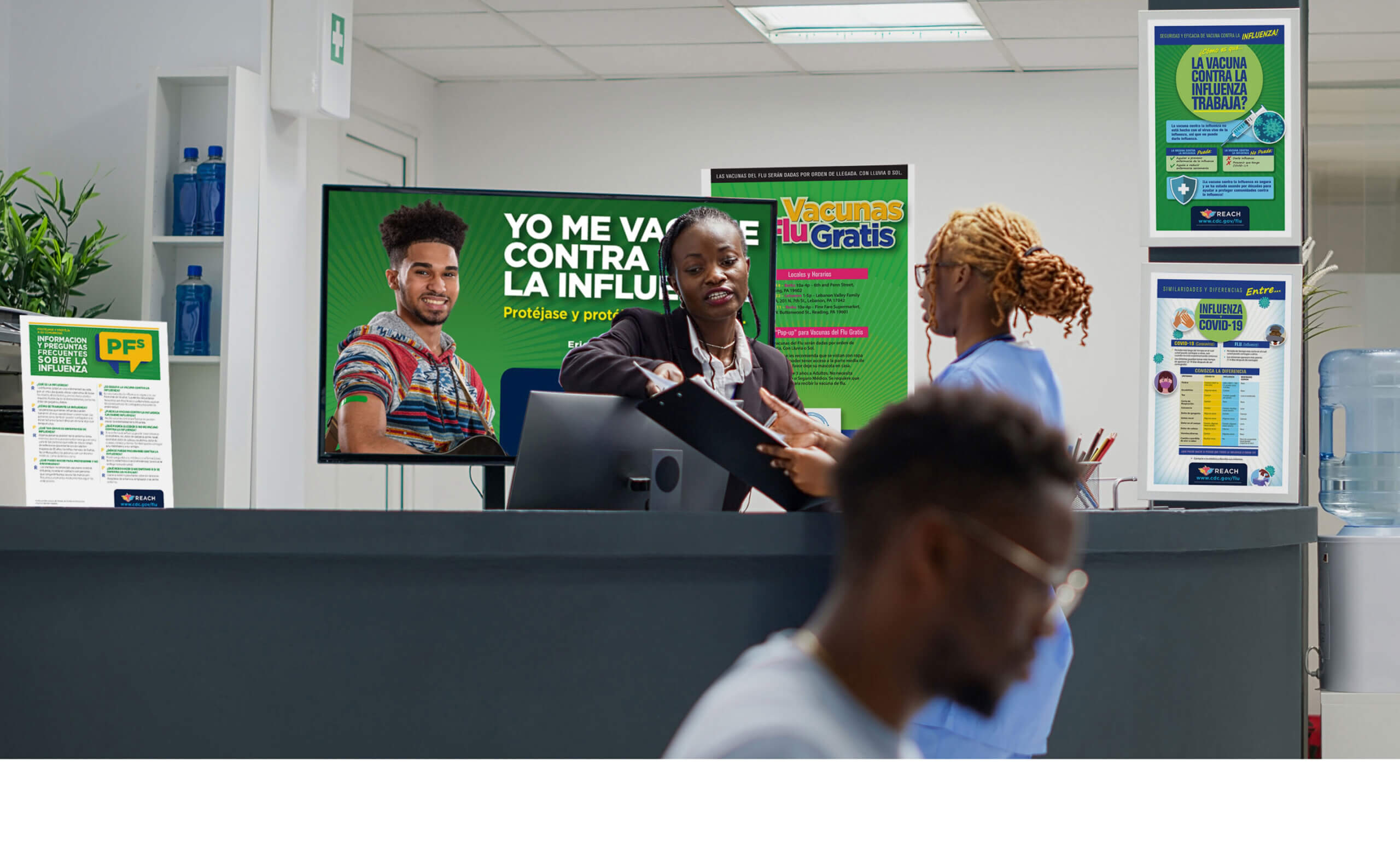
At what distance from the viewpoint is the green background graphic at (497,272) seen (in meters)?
3.00

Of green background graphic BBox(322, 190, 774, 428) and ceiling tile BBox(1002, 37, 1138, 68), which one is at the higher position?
ceiling tile BBox(1002, 37, 1138, 68)

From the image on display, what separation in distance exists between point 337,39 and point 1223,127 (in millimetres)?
2603

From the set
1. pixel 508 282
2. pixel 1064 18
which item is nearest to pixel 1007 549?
pixel 508 282

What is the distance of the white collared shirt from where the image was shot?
2.92 meters

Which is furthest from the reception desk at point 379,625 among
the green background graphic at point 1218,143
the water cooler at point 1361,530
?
the water cooler at point 1361,530

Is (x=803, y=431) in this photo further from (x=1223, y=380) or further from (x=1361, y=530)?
(x=1361, y=530)

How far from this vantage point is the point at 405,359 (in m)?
3.00

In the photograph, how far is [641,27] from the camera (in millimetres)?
5098

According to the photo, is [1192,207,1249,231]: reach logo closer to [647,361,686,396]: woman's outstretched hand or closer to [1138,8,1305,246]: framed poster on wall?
[1138,8,1305,246]: framed poster on wall

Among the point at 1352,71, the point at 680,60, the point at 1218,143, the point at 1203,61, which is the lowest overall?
the point at 1218,143

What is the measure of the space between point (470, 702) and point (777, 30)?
4.02 m

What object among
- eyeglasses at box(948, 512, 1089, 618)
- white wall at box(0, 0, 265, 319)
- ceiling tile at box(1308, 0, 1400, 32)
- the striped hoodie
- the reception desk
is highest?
ceiling tile at box(1308, 0, 1400, 32)

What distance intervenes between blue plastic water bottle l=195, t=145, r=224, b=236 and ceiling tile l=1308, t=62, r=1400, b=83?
4545 millimetres

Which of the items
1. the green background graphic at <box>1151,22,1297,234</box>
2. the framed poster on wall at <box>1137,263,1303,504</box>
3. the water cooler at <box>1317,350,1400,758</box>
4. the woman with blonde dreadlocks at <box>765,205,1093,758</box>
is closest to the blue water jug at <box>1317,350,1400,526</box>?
the water cooler at <box>1317,350,1400,758</box>
